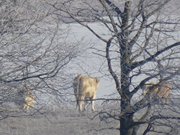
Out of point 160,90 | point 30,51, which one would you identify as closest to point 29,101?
point 30,51

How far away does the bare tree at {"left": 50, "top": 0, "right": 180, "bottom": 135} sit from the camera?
47.4 ft

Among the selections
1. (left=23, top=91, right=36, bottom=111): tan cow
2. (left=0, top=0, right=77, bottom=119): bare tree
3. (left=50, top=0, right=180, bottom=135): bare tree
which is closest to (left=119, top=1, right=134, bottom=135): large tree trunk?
(left=50, top=0, right=180, bottom=135): bare tree

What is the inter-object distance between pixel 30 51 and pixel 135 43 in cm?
188

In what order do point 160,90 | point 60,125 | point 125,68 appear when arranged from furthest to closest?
point 60,125 < point 125,68 < point 160,90

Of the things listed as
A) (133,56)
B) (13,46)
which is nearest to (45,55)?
(13,46)

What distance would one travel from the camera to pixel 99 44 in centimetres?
1543

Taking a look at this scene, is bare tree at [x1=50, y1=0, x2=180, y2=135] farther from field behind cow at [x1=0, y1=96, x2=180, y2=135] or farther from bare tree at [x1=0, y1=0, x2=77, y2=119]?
field behind cow at [x1=0, y1=96, x2=180, y2=135]

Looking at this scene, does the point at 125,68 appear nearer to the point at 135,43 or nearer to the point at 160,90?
the point at 135,43

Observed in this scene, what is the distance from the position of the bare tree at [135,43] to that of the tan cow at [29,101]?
1513 millimetres

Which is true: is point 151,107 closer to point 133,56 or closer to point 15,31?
point 133,56

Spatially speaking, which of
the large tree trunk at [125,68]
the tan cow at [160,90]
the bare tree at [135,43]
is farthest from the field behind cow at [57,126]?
the tan cow at [160,90]

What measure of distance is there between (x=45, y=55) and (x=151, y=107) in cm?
215

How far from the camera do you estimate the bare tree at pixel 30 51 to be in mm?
14339

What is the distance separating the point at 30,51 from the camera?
14852 mm
